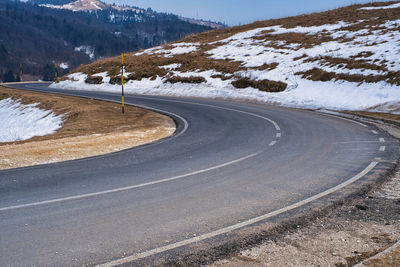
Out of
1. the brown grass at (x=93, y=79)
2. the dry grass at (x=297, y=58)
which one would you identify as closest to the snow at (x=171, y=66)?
the dry grass at (x=297, y=58)

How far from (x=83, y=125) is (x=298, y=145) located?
10641mm

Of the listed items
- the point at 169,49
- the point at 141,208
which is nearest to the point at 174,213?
the point at 141,208

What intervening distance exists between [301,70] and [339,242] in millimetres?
28278

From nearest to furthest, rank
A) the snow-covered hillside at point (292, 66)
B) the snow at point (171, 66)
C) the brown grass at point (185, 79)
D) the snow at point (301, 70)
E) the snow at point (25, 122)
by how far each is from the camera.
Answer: the snow at point (25, 122) < the snow at point (301, 70) < the snow-covered hillside at point (292, 66) < the brown grass at point (185, 79) < the snow at point (171, 66)

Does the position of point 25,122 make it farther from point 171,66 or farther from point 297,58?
point 297,58

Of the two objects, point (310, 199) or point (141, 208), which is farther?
point (310, 199)

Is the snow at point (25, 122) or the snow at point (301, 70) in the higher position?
the snow at point (301, 70)

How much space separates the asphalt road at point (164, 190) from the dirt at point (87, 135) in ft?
4.01

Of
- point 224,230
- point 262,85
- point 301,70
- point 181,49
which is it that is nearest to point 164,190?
point 224,230

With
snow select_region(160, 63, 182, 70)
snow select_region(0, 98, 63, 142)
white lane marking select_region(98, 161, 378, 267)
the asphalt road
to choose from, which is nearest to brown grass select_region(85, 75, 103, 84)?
snow select_region(160, 63, 182, 70)

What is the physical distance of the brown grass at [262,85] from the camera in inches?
1129

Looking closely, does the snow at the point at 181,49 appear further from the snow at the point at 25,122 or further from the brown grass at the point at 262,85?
the snow at the point at 25,122

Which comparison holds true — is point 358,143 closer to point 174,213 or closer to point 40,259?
point 174,213

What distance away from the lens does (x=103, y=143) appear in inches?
471
